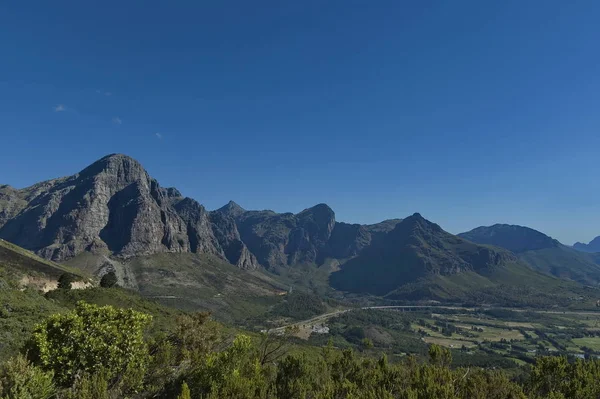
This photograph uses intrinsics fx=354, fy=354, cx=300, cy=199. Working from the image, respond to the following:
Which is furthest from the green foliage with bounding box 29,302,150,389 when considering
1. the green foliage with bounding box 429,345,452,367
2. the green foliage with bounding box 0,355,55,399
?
the green foliage with bounding box 429,345,452,367


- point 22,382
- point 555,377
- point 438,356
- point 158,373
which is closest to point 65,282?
point 158,373

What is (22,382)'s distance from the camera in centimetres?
3225

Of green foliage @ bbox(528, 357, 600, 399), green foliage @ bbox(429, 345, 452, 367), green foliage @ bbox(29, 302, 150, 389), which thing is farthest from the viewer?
green foliage @ bbox(429, 345, 452, 367)

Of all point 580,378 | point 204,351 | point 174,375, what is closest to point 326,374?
point 204,351

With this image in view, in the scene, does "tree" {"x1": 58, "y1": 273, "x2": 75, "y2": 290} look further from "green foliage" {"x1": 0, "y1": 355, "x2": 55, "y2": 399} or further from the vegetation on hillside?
"green foliage" {"x1": 0, "y1": 355, "x2": 55, "y2": 399}

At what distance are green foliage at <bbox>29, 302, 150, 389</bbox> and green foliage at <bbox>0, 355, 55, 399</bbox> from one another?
22.5 ft

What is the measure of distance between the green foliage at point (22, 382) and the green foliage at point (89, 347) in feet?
22.5

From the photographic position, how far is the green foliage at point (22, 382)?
3169cm

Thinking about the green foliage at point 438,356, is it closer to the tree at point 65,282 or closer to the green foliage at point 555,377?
the green foliage at point 555,377

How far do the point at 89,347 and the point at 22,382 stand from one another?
1060 cm

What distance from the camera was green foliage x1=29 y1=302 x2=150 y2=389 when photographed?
4159 centimetres

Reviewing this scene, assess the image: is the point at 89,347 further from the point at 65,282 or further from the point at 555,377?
the point at 65,282

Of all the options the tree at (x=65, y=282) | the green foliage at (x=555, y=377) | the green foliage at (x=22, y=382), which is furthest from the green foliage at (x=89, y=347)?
the tree at (x=65, y=282)

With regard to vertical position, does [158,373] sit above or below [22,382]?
below
